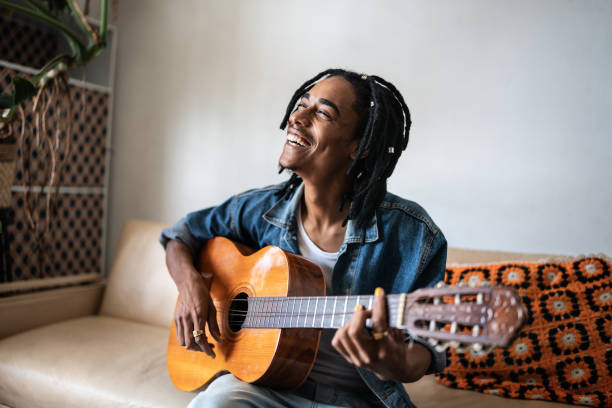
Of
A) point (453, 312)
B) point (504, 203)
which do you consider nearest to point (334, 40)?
point (504, 203)

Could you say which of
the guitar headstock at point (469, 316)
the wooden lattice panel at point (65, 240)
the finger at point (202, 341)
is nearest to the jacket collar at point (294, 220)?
the finger at point (202, 341)

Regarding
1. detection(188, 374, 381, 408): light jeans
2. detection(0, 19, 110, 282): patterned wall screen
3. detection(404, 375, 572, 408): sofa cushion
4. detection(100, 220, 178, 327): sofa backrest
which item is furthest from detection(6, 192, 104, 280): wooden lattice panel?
detection(404, 375, 572, 408): sofa cushion

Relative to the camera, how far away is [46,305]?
1910 millimetres

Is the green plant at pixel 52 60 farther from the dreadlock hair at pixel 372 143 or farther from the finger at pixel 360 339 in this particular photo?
the finger at pixel 360 339

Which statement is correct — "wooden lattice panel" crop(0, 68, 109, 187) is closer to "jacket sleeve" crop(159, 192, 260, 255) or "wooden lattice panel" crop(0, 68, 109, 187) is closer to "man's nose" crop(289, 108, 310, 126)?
"jacket sleeve" crop(159, 192, 260, 255)

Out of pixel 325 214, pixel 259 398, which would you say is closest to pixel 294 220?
pixel 325 214

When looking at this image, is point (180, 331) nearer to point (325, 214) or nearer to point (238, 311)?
point (238, 311)

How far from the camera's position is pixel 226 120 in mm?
2404

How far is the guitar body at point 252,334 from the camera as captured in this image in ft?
3.48

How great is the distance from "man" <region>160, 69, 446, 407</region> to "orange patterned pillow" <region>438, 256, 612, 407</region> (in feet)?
1.44

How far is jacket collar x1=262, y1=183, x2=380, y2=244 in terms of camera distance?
1.20 metres

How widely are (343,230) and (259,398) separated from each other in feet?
1.53

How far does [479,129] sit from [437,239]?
33.8 inches

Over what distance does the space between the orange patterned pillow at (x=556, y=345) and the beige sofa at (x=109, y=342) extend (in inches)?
2.2
